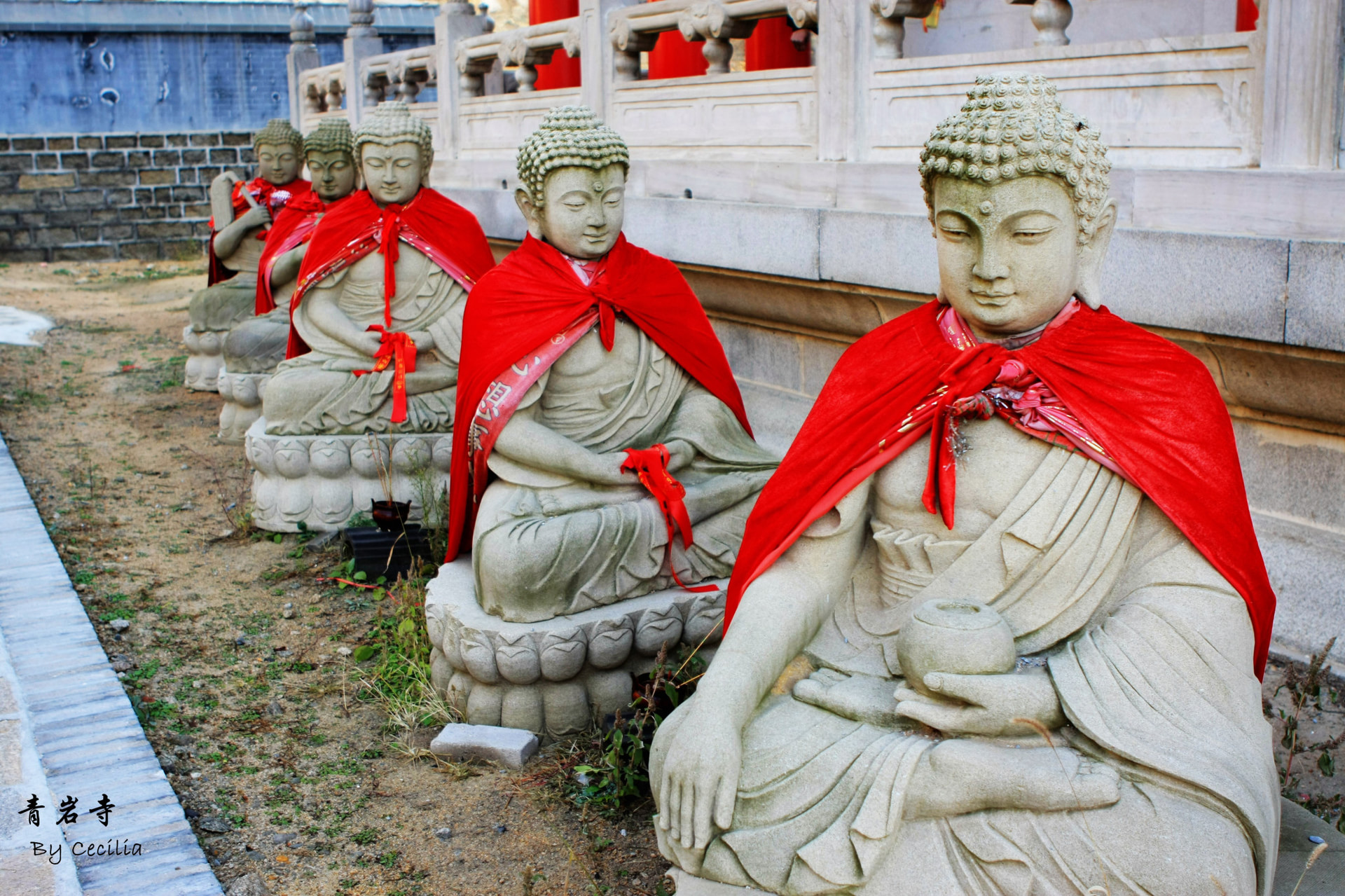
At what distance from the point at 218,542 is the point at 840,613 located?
180 inches

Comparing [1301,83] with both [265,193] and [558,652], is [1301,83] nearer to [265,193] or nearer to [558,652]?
[558,652]

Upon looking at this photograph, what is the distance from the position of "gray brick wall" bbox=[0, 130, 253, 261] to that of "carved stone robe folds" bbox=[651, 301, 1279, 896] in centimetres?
1737

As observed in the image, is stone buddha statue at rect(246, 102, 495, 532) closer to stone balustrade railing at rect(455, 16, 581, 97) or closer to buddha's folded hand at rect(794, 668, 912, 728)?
stone balustrade railing at rect(455, 16, 581, 97)

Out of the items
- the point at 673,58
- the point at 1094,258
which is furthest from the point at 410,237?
the point at 1094,258

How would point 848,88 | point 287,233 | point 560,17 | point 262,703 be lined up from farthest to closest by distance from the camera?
point 560,17 → point 287,233 → point 848,88 → point 262,703

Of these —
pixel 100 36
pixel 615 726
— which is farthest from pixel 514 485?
pixel 100 36

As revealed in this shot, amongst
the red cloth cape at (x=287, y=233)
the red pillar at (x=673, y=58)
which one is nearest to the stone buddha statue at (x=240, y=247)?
the red cloth cape at (x=287, y=233)

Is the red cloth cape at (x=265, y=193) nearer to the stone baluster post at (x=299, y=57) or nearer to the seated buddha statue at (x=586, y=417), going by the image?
the stone baluster post at (x=299, y=57)

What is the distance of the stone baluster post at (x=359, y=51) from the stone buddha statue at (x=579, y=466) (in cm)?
783

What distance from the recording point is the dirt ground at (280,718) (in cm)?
368

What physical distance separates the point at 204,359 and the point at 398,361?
418 cm

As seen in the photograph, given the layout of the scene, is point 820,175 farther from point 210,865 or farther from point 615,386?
point 210,865

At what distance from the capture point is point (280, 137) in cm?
921

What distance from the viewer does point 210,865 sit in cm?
357
